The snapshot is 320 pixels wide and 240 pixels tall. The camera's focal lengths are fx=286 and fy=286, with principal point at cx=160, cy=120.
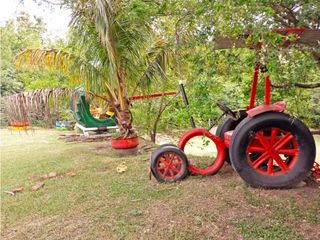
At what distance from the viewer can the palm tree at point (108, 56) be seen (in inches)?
207

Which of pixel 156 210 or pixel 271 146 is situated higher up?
pixel 271 146

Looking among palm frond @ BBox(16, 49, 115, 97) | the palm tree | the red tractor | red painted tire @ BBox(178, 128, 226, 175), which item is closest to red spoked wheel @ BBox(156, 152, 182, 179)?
red painted tire @ BBox(178, 128, 226, 175)

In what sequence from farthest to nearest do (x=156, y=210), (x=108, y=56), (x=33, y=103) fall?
(x=108, y=56) < (x=33, y=103) < (x=156, y=210)

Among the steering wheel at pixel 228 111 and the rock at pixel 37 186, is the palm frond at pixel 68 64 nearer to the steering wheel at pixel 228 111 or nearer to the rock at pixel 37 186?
the rock at pixel 37 186

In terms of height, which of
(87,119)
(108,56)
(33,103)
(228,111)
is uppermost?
(108,56)

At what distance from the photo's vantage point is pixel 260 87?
402cm

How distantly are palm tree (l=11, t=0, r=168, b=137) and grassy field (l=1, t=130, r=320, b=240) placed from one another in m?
2.35

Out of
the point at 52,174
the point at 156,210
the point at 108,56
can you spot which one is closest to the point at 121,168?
the point at 52,174

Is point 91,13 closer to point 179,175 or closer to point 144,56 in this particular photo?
point 144,56

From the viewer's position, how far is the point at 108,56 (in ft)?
18.9

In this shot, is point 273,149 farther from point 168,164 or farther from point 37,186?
point 37,186

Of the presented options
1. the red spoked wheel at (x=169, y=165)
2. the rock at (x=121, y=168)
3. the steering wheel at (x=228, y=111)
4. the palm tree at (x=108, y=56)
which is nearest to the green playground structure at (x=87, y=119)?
the palm tree at (x=108, y=56)

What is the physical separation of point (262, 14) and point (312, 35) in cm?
48

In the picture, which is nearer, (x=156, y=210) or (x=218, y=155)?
(x=156, y=210)
